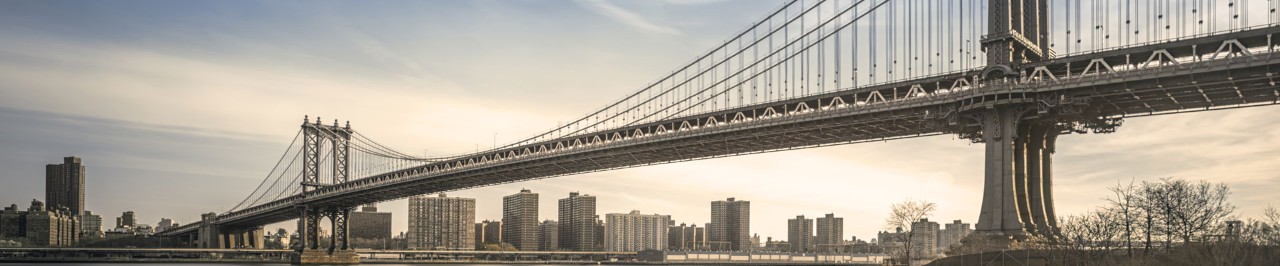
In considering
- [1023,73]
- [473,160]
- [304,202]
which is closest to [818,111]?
[1023,73]

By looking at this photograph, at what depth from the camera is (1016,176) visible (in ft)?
191

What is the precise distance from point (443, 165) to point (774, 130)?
146 feet

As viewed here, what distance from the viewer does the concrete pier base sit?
133 meters

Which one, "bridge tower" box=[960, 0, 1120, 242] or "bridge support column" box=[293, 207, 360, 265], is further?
"bridge support column" box=[293, 207, 360, 265]

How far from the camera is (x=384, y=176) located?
11856 centimetres

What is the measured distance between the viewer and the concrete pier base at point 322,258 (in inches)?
5221

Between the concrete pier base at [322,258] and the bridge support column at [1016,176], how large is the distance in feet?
296

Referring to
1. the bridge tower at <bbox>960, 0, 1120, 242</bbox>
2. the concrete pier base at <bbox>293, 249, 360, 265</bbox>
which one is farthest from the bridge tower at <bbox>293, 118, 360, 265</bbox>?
the bridge tower at <bbox>960, 0, 1120, 242</bbox>

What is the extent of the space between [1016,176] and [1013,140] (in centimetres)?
174

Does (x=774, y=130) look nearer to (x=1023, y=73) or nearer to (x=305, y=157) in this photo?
(x=1023, y=73)

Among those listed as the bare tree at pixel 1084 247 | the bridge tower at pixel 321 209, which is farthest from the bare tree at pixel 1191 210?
the bridge tower at pixel 321 209

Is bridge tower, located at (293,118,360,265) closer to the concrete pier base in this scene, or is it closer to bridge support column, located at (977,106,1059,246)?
the concrete pier base

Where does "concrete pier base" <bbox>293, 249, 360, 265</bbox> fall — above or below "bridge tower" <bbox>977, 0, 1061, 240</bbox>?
below

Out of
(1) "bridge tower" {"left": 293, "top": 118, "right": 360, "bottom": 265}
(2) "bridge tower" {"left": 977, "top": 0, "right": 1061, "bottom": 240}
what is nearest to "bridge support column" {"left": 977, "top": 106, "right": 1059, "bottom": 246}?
(2) "bridge tower" {"left": 977, "top": 0, "right": 1061, "bottom": 240}
